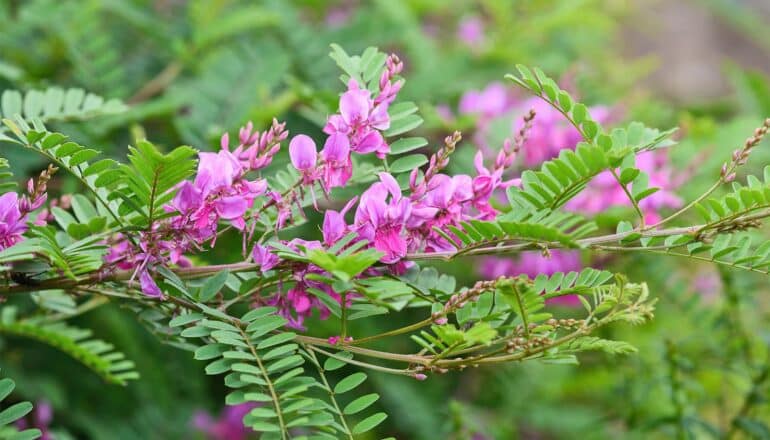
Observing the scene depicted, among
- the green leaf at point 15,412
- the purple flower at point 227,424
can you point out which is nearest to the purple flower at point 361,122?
the green leaf at point 15,412

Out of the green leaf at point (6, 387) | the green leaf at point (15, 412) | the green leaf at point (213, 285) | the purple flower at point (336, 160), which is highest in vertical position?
the purple flower at point (336, 160)

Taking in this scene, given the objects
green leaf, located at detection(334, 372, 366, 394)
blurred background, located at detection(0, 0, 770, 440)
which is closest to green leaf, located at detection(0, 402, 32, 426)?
green leaf, located at detection(334, 372, 366, 394)

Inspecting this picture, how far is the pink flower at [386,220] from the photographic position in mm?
682

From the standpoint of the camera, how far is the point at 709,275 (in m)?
1.84

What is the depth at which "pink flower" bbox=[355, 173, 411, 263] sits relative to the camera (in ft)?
2.24

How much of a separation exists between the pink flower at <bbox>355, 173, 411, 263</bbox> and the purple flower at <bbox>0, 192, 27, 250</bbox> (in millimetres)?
289

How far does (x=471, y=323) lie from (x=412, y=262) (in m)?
0.10

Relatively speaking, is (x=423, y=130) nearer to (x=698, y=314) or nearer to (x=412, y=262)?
(x=698, y=314)

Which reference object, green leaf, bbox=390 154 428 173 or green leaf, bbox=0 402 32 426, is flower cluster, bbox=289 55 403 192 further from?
green leaf, bbox=0 402 32 426


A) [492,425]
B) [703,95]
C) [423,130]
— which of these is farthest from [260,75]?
[703,95]

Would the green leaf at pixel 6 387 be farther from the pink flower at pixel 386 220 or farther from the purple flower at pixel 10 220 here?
the pink flower at pixel 386 220

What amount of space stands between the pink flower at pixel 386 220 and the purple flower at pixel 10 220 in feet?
0.95

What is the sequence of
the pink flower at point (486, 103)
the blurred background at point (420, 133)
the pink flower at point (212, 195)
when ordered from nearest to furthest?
the pink flower at point (212, 195), the blurred background at point (420, 133), the pink flower at point (486, 103)

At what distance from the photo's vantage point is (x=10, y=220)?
2.21 ft
